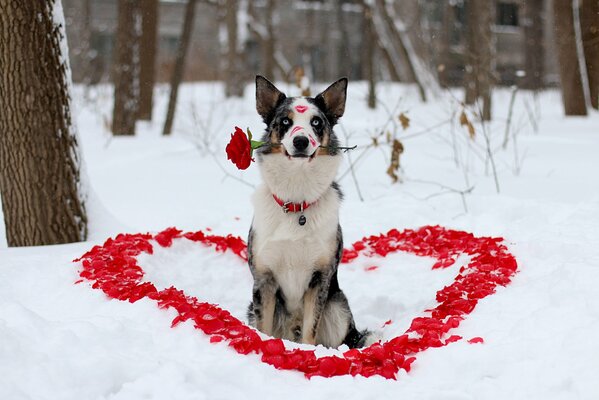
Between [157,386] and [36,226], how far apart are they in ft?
10.6

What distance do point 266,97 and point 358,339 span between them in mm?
1797

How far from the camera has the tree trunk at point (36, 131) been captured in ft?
16.7

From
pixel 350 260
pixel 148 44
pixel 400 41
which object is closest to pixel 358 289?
pixel 350 260

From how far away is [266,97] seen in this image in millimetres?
4020

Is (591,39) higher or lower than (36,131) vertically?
higher

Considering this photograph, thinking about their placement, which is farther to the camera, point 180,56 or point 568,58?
point 180,56

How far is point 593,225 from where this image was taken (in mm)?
5168

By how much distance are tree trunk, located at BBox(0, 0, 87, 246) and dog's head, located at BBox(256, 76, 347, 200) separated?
225 cm

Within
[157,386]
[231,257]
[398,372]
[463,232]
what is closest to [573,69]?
[463,232]

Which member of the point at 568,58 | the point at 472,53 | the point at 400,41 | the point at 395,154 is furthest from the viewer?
the point at 400,41

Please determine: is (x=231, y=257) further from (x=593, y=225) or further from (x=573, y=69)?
(x=573, y=69)

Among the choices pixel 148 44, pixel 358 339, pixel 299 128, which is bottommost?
pixel 358 339

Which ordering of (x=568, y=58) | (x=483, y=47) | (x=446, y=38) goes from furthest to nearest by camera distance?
(x=446, y=38) → (x=483, y=47) → (x=568, y=58)

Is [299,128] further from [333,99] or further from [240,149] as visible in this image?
[333,99]
